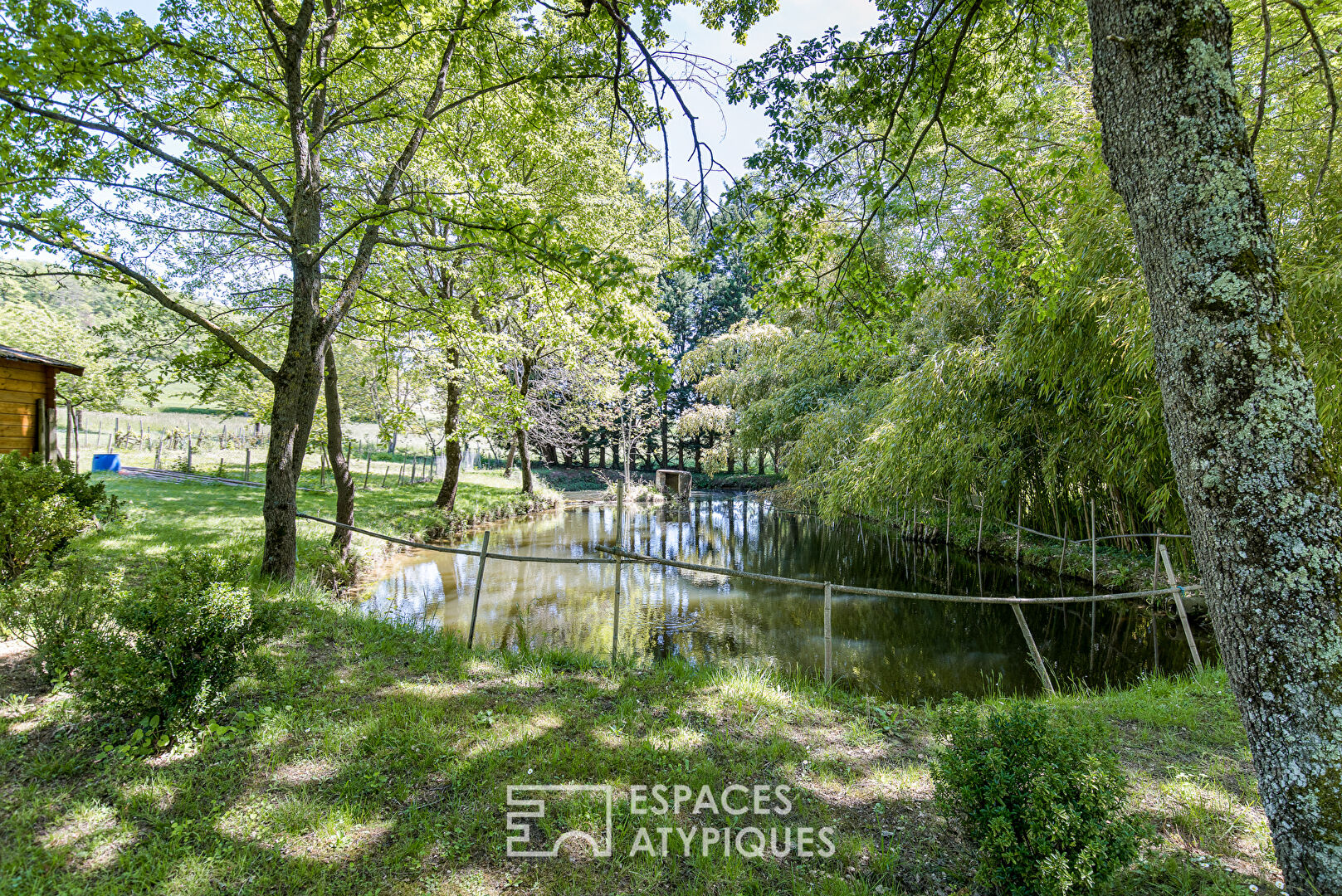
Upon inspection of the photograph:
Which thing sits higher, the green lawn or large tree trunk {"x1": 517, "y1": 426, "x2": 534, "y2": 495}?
large tree trunk {"x1": 517, "y1": 426, "x2": 534, "y2": 495}

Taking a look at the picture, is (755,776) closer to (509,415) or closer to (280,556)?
(280,556)

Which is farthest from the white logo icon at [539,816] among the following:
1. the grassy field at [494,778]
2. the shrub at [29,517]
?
the shrub at [29,517]

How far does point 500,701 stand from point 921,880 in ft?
9.34

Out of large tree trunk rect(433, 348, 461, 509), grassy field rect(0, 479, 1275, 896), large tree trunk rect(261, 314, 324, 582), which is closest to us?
grassy field rect(0, 479, 1275, 896)

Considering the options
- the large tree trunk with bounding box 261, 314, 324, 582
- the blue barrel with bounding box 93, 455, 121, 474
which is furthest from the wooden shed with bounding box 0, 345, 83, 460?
the blue barrel with bounding box 93, 455, 121, 474

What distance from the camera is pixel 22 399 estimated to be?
8.53 meters

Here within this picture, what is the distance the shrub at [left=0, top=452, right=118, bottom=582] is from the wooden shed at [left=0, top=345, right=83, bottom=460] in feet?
10.8

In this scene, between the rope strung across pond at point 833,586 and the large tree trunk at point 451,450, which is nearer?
the rope strung across pond at point 833,586

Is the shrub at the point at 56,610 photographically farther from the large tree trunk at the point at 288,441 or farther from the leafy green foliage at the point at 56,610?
the large tree trunk at the point at 288,441

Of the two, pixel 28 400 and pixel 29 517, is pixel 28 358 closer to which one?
pixel 28 400

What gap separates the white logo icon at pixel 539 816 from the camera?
2.49 metres

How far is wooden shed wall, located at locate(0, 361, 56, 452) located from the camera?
8.27 metres

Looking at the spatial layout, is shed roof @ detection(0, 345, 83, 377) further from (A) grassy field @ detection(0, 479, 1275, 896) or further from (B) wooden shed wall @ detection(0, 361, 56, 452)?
(A) grassy field @ detection(0, 479, 1275, 896)

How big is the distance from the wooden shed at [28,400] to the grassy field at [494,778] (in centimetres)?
727
